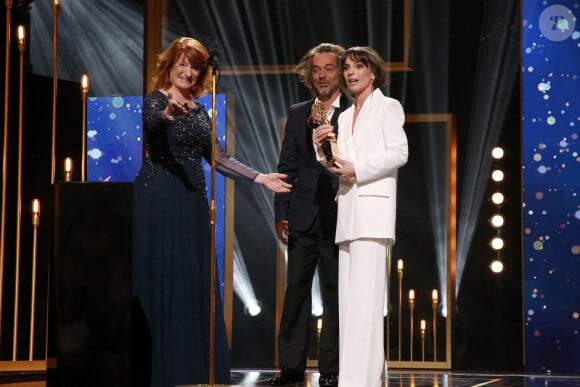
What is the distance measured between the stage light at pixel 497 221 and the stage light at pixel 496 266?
20 centimetres

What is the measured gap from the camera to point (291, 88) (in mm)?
6129

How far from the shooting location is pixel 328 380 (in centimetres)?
427

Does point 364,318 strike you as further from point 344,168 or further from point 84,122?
point 84,122

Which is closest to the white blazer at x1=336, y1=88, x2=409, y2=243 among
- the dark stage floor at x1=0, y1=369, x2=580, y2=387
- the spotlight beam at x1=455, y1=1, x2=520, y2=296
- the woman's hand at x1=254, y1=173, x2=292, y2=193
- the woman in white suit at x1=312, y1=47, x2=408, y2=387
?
the woman in white suit at x1=312, y1=47, x2=408, y2=387

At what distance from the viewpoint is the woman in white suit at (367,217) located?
350cm

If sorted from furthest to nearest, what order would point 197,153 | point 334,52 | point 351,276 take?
point 334,52
point 197,153
point 351,276

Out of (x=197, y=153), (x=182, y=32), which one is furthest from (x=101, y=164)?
(x=197, y=153)

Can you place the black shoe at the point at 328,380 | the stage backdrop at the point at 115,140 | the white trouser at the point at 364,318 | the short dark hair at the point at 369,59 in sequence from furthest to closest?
the stage backdrop at the point at 115,140
the black shoe at the point at 328,380
the short dark hair at the point at 369,59
the white trouser at the point at 364,318

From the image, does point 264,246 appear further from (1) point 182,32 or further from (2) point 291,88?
(1) point 182,32

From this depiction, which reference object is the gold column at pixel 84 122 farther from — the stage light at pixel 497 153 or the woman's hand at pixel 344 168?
the stage light at pixel 497 153

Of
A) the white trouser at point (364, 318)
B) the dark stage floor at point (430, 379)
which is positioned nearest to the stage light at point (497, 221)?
the dark stage floor at point (430, 379)

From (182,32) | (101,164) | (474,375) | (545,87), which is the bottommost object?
(474,375)

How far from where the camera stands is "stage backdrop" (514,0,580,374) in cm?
564

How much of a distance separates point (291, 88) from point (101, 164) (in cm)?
127
